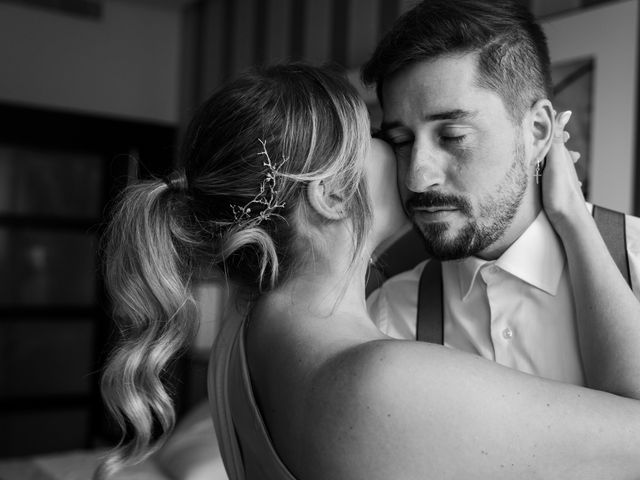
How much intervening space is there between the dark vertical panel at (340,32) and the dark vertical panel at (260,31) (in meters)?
0.66

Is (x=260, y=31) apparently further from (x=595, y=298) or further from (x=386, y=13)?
(x=595, y=298)

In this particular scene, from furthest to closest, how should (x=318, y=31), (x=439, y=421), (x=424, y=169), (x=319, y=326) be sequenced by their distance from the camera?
(x=318, y=31), (x=424, y=169), (x=319, y=326), (x=439, y=421)

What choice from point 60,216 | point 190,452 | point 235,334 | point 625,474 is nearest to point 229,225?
point 235,334

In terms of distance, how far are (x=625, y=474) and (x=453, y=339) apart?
52 centimetres

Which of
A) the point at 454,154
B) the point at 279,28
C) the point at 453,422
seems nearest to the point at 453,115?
the point at 454,154

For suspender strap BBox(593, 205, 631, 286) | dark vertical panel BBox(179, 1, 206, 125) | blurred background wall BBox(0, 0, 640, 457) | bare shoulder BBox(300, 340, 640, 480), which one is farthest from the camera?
dark vertical panel BBox(179, 1, 206, 125)

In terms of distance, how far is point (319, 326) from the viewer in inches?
38.6

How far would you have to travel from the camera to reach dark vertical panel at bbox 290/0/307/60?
3771mm

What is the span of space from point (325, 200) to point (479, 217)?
0.40 metres

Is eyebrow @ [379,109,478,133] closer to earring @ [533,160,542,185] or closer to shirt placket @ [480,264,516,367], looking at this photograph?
earring @ [533,160,542,185]

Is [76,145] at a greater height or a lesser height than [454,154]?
greater

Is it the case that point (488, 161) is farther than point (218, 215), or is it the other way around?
point (488, 161)

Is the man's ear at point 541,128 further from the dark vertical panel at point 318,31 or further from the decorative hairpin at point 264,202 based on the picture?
the dark vertical panel at point 318,31

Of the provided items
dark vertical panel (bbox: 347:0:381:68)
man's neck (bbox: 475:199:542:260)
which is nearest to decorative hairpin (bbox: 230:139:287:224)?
man's neck (bbox: 475:199:542:260)
